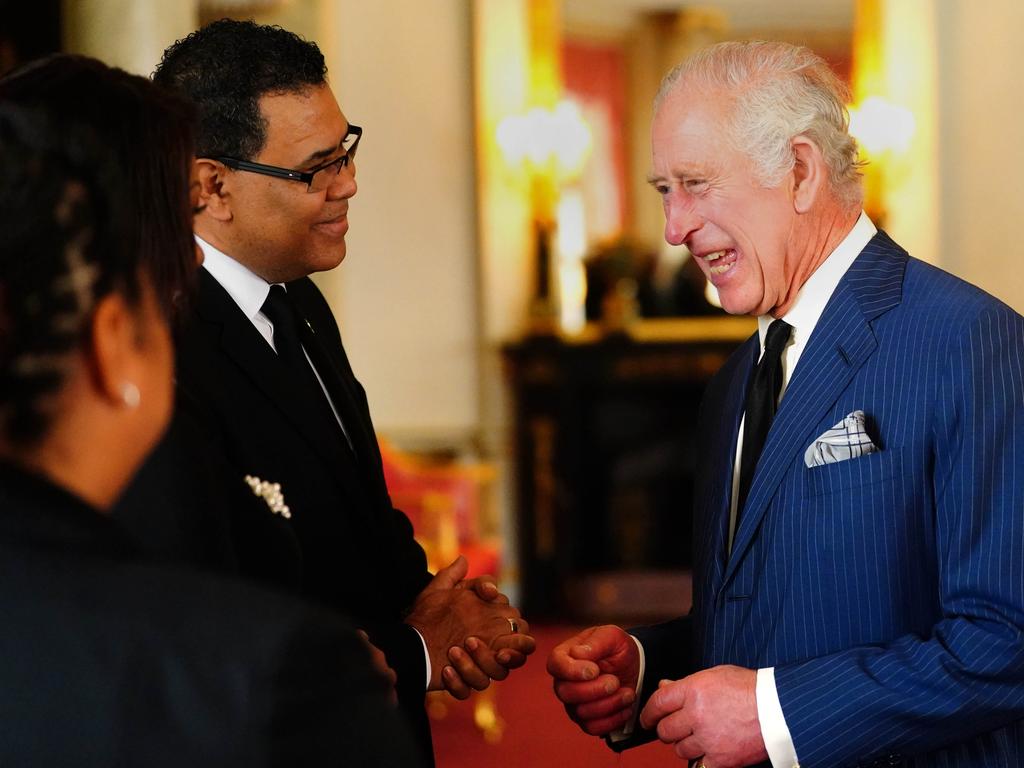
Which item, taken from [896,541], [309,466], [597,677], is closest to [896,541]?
[896,541]

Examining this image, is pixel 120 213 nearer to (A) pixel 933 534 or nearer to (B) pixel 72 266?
(B) pixel 72 266

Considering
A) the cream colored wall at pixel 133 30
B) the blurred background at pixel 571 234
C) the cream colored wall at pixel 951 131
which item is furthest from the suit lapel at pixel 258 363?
the cream colored wall at pixel 951 131

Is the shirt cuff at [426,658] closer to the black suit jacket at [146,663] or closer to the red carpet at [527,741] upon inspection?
the black suit jacket at [146,663]

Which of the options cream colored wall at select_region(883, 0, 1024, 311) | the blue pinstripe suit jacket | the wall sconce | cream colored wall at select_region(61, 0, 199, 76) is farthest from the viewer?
the wall sconce

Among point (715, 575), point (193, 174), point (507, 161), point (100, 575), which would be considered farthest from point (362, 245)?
point (100, 575)

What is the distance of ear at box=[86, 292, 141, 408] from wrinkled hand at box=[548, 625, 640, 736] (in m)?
1.31

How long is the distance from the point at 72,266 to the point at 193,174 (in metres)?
0.46

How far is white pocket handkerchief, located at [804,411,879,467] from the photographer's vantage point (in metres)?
1.92

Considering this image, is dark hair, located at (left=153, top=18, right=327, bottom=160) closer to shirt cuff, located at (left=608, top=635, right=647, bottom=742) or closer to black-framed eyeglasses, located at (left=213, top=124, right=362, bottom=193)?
black-framed eyeglasses, located at (left=213, top=124, right=362, bottom=193)

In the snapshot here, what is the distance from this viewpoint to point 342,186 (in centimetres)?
232

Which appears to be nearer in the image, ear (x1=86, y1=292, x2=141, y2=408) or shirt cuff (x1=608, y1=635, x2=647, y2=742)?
ear (x1=86, y1=292, x2=141, y2=408)

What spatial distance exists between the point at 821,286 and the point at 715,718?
731 millimetres

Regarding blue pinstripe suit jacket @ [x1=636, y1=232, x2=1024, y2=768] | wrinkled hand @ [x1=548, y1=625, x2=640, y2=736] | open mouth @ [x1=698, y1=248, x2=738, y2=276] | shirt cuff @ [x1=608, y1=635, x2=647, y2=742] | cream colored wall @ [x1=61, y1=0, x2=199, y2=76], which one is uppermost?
cream colored wall @ [x1=61, y1=0, x2=199, y2=76]

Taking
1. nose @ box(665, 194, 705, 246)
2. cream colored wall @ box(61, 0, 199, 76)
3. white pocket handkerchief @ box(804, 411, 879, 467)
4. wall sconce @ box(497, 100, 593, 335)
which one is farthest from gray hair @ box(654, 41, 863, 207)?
wall sconce @ box(497, 100, 593, 335)
